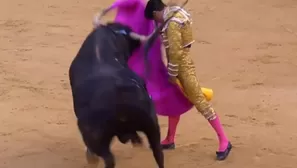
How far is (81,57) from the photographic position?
352 centimetres

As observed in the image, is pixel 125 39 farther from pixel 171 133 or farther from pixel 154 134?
pixel 171 133

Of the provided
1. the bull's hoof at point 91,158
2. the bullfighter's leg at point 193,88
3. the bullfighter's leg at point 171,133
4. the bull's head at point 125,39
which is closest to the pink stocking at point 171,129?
the bullfighter's leg at point 171,133

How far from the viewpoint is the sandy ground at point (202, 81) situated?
4336 mm

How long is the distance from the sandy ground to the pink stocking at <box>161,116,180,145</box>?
0.09m

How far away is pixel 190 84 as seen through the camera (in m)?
3.99

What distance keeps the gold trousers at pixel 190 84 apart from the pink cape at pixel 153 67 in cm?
7

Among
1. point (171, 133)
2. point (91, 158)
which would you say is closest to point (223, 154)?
point (171, 133)

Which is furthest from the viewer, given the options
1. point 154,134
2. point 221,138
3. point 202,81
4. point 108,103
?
point 202,81

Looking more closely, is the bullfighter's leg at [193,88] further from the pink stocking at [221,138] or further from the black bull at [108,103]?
the black bull at [108,103]

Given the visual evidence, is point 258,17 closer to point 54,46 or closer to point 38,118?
point 54,46

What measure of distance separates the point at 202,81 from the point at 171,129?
A: 130 cm

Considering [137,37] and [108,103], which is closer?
[108,103]

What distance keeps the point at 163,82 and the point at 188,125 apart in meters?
0.77

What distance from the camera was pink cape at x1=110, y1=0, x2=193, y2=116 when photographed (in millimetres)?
3904
